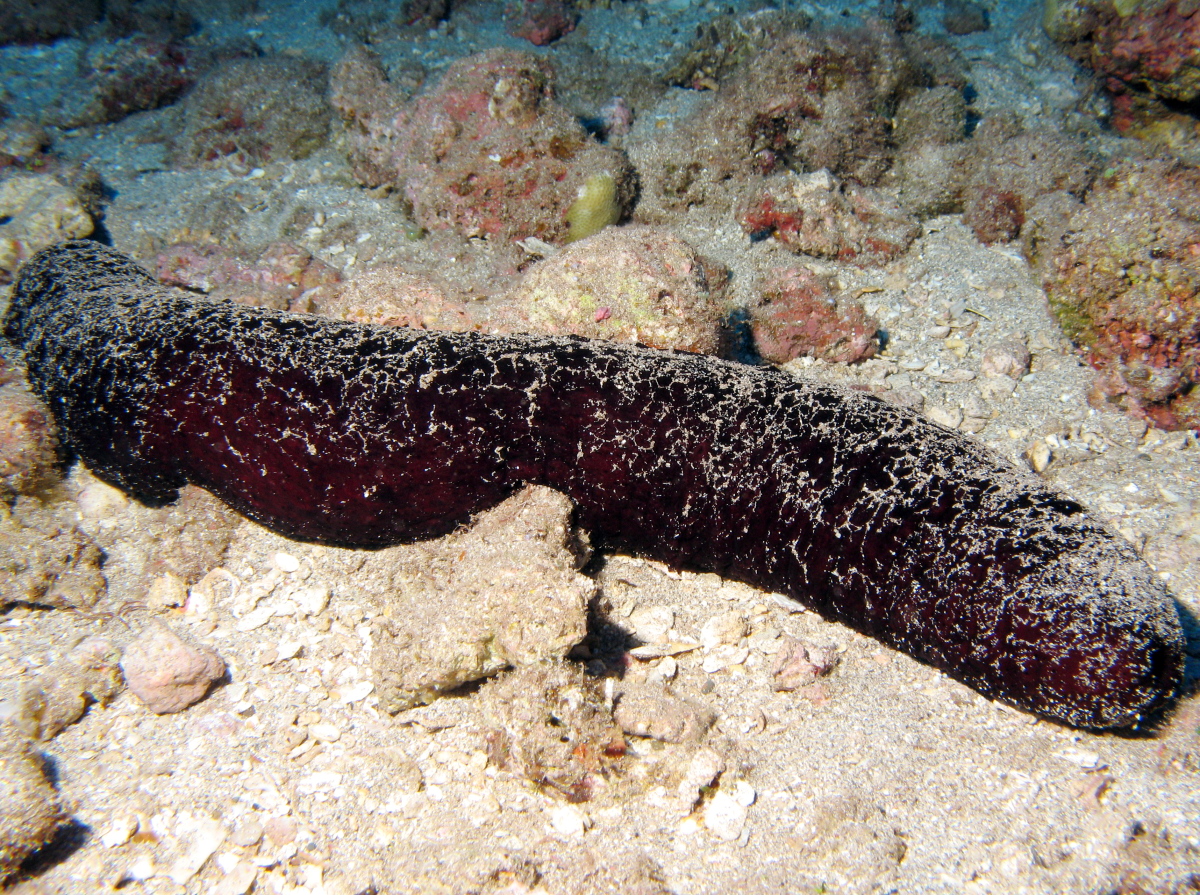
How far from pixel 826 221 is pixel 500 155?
2592 mm

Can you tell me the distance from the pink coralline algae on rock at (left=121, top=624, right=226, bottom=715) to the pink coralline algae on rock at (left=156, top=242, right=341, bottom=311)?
8.46 ft

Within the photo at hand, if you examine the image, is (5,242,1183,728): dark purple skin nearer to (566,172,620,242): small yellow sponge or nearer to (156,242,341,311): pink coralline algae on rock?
(156,242,341,311): pink coralline algae on rock

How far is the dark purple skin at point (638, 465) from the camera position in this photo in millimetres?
2150

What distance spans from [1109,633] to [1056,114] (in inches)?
240

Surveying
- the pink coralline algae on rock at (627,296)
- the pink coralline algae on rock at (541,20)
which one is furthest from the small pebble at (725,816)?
the pink coralline algae on rock at (541,20)

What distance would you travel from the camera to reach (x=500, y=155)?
14.6 ft

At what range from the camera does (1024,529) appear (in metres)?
2.17

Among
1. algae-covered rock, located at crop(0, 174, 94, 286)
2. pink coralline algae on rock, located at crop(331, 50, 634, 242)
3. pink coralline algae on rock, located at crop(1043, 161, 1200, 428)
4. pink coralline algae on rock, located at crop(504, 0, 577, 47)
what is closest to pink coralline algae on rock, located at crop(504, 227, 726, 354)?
pink coralline algae on rock, located at crop(331, 50, 634, 242)

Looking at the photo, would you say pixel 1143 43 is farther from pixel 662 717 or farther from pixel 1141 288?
pixel 662 717

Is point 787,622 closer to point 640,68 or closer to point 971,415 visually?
point 971,415

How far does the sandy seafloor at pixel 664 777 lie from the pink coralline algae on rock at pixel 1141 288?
30 centimetres

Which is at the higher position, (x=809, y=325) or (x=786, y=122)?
(x=786, y=122)

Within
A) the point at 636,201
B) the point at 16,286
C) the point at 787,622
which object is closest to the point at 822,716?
the point at 787,622

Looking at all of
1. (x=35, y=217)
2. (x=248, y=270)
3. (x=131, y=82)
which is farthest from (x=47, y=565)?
(x=131, y=82)
